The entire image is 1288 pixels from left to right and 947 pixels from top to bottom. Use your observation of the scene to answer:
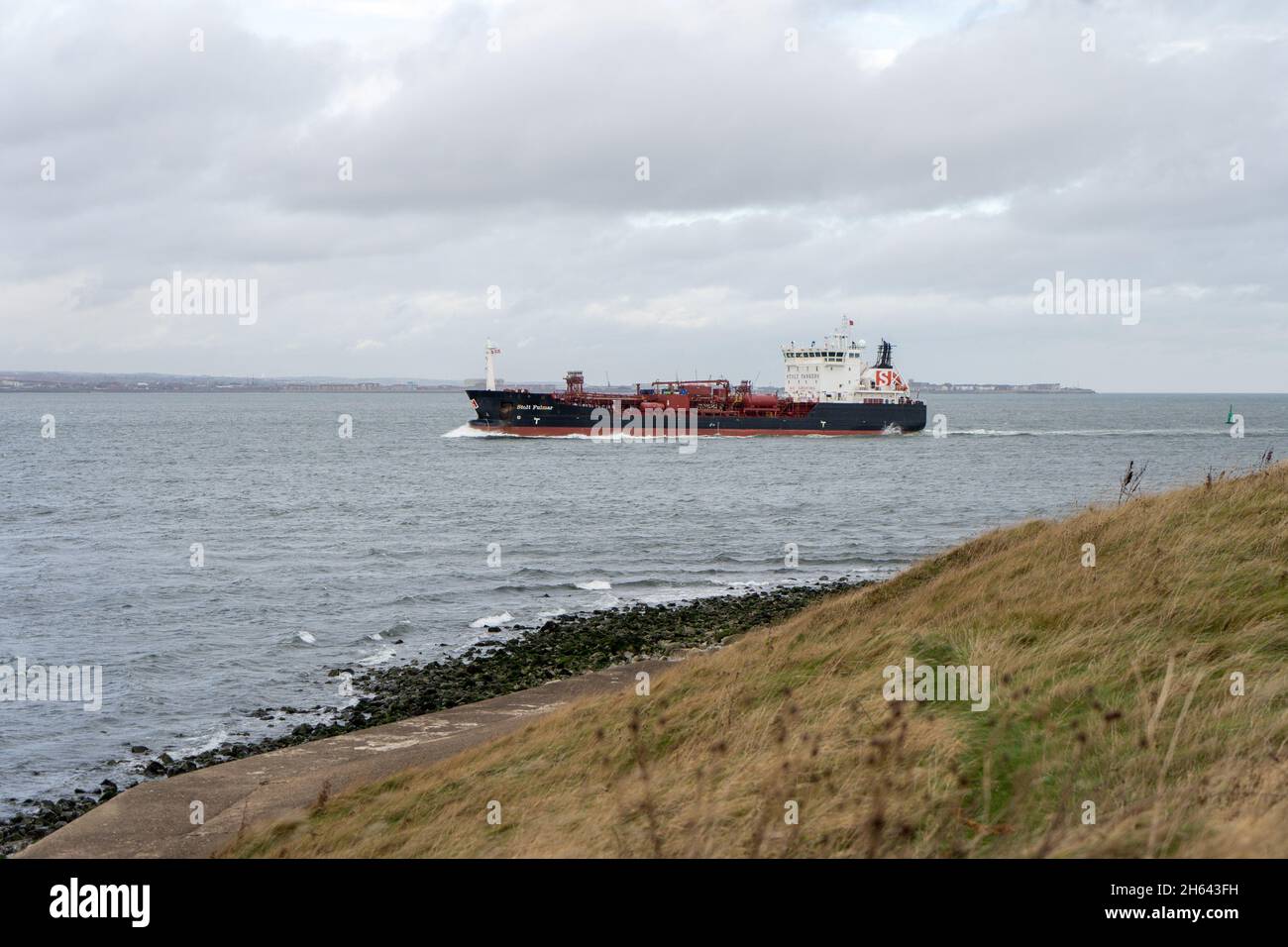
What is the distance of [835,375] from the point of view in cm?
8694

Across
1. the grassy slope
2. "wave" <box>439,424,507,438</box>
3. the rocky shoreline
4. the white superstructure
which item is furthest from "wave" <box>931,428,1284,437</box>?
the grassy slope

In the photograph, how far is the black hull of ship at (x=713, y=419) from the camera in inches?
3194

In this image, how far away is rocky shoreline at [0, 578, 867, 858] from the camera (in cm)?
1220

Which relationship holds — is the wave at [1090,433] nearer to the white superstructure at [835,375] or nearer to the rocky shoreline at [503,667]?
the white superstructure at [835,375]

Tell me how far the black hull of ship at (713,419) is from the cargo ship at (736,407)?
76 mm

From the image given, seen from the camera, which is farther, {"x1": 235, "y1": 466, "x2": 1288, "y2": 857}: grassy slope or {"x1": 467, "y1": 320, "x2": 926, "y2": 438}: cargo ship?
{"x1": 467, "y1": 320, "x2": 926, "y2": 438}: cargo ship

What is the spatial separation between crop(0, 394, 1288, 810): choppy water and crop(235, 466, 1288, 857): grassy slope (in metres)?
7.12

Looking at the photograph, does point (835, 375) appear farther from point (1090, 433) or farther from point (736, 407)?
point (1090, 433)

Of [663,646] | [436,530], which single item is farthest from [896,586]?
[436,530]

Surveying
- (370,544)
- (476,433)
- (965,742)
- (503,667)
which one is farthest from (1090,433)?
(965,742)

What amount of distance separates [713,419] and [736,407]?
249 centimetres

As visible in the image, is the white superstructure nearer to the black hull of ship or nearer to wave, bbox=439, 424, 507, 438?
the black hull of ship
